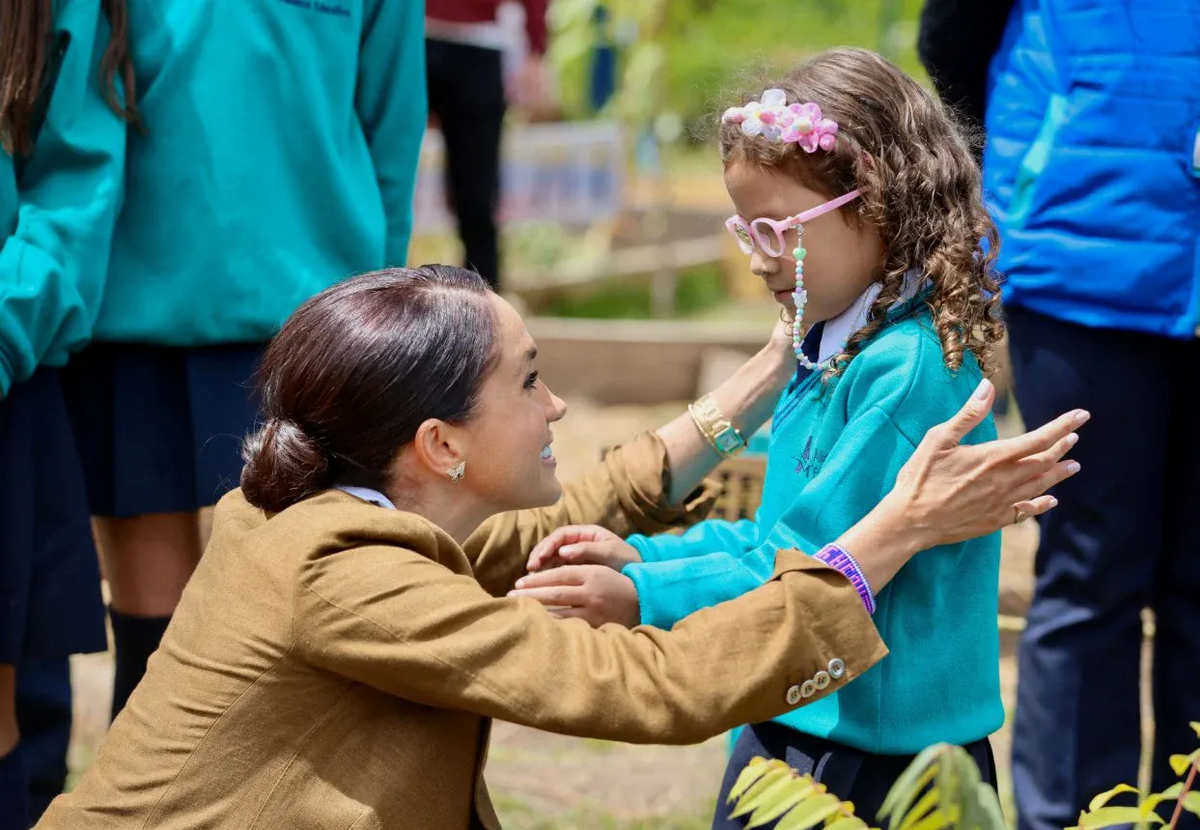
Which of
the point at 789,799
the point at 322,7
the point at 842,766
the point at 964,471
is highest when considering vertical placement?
the point at 322,7

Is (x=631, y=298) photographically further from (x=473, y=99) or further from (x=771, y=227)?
(x=771, y=227)

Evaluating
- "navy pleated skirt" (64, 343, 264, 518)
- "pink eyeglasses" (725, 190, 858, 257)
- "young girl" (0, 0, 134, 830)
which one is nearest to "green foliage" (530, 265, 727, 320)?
"navy pleated skirt" (64, 343, 264, 518)

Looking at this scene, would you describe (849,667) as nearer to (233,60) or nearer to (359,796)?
(359,796)

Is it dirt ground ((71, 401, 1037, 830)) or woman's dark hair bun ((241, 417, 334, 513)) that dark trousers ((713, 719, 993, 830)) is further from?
dirt ground ((71, 401, 1037, 830))

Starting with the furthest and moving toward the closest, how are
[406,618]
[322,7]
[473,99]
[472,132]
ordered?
[472,132] < [473,99] < [322,7] < [406,618]

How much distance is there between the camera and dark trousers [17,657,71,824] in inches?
115

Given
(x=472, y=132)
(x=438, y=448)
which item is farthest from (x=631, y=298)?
(x=438, y=448)

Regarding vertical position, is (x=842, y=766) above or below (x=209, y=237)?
below

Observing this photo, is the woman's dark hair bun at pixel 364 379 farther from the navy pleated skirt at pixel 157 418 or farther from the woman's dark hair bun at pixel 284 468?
the navy pleated skirt at pixel 157 418

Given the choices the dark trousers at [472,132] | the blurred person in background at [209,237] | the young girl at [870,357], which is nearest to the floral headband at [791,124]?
the young girl at [870,357]

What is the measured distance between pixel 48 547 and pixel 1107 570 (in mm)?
1823

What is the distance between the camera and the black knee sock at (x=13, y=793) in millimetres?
2525

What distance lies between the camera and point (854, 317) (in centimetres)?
208

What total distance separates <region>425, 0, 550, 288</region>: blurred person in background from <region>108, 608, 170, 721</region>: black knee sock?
3.36 metres
